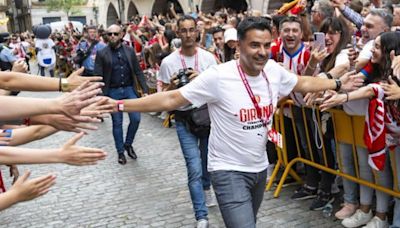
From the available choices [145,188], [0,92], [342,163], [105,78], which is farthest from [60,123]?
[105,78]

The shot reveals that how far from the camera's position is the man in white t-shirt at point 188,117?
4812mm

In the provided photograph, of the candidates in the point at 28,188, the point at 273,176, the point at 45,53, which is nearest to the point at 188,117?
the point at 273,176

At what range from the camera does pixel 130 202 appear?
584cm

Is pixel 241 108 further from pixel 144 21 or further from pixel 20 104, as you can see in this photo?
pixel 144 21

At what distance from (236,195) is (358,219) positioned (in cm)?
184

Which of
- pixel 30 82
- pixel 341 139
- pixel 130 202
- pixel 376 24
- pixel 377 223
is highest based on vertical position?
pixel 376 24

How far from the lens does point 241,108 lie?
10.9 feet

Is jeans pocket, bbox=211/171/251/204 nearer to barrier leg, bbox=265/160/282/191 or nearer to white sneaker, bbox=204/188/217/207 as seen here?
white sneaker, bbox=204/188/217/207

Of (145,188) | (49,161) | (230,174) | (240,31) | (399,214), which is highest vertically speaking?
(240,31)

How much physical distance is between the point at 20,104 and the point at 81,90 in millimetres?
326

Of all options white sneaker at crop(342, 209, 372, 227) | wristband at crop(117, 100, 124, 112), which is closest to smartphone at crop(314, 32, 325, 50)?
white sneaker at crop(342, 209, 372, 227)

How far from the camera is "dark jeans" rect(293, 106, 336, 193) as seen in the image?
5.07 metres

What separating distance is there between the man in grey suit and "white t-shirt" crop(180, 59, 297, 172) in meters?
4.20

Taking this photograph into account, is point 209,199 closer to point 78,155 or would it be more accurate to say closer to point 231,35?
point 231,35
